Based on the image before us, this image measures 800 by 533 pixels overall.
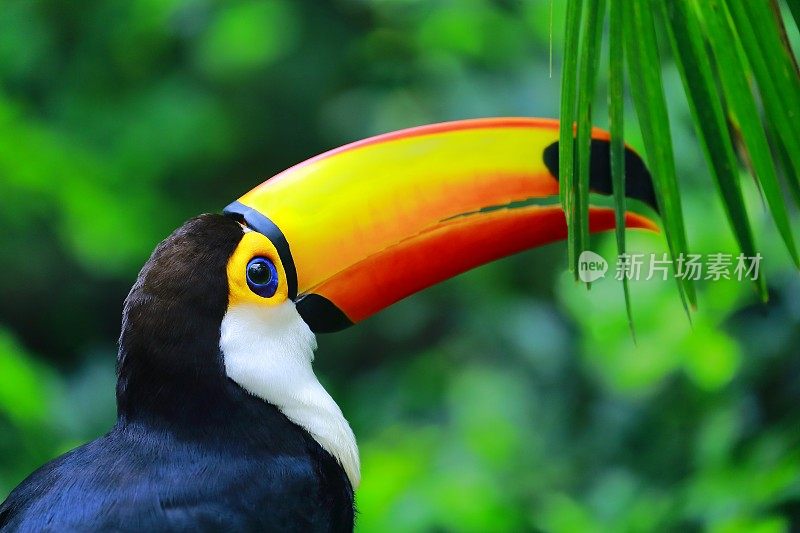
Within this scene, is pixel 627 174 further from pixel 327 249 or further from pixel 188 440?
pixel 188 440

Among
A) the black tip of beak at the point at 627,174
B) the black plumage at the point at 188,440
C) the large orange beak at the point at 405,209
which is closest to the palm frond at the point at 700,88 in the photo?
the black tip of beak at the point at 627,174

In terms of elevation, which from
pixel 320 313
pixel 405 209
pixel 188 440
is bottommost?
pixel 188 440

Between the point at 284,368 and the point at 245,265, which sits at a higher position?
the point at 245,265

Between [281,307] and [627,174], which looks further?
[281,307]

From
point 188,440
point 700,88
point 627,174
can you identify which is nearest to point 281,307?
point 188,440

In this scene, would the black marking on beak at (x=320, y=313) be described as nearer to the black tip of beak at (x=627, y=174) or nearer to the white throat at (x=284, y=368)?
the white throat at (x=284, y=368)

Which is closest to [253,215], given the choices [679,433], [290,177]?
[290,177]

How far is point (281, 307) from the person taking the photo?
1.65 m

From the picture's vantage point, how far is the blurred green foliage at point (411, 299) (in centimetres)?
224

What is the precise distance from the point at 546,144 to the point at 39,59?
7.43ft

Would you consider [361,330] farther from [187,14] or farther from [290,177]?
[290,177]

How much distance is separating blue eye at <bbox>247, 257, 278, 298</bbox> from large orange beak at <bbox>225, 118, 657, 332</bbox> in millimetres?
27

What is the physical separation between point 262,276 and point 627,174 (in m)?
0.54

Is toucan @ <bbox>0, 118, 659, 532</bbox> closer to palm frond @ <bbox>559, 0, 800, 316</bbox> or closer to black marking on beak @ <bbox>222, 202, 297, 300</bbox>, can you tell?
black marking on beak @ <bbox>222, 202, 297, 300</bbox>
